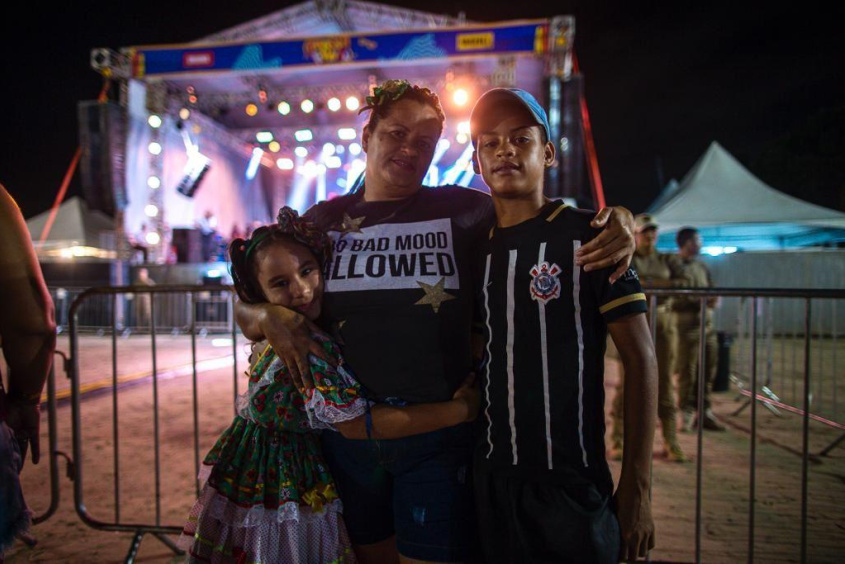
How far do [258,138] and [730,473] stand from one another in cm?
1955

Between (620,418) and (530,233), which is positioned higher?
(530,233)

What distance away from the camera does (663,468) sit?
3.96m

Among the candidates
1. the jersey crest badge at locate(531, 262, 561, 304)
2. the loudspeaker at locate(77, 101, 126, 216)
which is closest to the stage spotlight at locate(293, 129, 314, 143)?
the loudspeaker at locate(77, 101, 126, 216)

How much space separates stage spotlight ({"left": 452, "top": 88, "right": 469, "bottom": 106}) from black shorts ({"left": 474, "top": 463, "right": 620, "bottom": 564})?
551 inches

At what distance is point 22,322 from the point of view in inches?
57.8

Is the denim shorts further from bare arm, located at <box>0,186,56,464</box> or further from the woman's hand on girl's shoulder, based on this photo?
A: bare arm, located at <box>0,186,56,464</box>

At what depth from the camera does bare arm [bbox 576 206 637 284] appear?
127 centimetres

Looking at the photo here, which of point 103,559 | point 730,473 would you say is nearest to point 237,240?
point 103,559

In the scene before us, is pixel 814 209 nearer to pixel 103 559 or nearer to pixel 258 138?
pixel 103 559

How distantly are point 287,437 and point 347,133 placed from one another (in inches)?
715

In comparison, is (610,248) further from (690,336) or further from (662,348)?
(690,336)

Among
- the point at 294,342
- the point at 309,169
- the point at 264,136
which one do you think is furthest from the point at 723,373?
the point at 309,169

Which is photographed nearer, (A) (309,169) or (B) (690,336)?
(B) (690,336)

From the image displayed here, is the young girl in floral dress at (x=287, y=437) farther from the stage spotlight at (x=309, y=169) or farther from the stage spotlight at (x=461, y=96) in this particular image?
the stage spotlight at (x=309, y=169)
